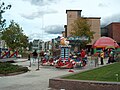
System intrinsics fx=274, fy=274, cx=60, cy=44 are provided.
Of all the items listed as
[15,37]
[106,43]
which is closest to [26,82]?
[106,43]

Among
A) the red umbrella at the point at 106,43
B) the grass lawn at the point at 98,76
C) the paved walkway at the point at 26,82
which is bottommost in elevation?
the paved walkway at the point at 26,82

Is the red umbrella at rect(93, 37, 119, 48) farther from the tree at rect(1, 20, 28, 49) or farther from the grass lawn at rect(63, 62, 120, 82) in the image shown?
the grass lawn at rect(63, 62, 120, 82)

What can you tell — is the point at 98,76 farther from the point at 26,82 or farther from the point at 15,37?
the point at 15,37

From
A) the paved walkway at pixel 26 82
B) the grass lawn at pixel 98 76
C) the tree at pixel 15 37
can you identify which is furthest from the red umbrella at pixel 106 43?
the grass lawn at pixel 98 76

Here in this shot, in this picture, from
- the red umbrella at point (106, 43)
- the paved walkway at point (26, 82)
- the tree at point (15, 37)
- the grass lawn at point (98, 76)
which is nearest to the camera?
the grass lawn at point (98, 76)

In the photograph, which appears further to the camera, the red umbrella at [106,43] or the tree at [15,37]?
the tree at [15,37]

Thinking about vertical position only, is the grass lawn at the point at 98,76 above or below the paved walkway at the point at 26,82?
above

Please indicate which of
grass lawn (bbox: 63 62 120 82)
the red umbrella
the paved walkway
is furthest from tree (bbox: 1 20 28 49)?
grass lawn (bbox: 63 62 120 82)

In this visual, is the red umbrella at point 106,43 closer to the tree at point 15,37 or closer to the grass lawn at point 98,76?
the tree at point 15,37

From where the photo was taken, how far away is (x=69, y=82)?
11.8m

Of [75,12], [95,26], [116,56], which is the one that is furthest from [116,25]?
[116,56]

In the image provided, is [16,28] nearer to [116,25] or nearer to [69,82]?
[116,25]

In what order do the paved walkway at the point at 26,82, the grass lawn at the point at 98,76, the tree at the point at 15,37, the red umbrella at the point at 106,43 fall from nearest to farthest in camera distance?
1. the grass lawn at the point at 98,76
2. the paved walkway at the point at 26,82
3. the red umbrella at the point at 106,43
4. the tree at the point at 15,37

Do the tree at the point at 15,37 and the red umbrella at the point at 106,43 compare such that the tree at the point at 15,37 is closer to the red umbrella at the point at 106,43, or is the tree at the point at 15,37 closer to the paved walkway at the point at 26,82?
the red umbrella at the point at 106,43
